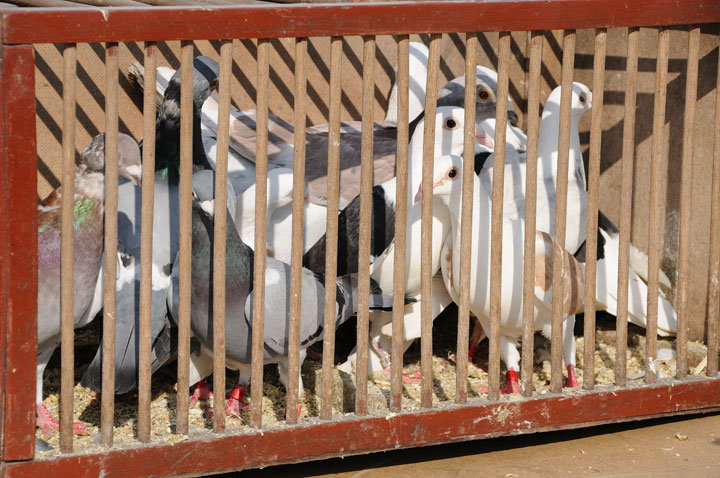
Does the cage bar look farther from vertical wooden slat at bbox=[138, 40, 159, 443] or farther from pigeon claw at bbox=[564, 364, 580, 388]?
vertical wooden slat at bbox=[138, 40, 159, 443]

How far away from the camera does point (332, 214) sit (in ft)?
8.61

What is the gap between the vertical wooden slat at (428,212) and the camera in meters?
2.63

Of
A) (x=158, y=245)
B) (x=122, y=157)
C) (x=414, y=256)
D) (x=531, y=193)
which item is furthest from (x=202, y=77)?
(x=531, y=193)

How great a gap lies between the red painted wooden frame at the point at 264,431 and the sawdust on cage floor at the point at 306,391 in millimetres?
65

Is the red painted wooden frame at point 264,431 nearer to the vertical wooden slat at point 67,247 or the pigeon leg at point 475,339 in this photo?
the vertical wooden slat at point 67,247

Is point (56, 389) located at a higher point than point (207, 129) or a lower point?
lower

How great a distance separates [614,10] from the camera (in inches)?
110

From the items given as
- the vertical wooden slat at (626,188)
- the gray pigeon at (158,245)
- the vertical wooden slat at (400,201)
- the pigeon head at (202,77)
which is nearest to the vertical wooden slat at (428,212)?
the vertical wooden slat at (400,201)

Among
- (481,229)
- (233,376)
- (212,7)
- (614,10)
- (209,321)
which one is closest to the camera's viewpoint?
(212,7)

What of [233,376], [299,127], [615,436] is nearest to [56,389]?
[233,376]

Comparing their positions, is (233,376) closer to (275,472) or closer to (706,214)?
(275,472)

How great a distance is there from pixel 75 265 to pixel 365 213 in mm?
1065

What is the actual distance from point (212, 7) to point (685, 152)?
1513mm

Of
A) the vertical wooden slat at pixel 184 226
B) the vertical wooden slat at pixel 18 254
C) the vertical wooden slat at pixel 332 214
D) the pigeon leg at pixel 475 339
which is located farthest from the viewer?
the pigeon leg at pixel 475 339
